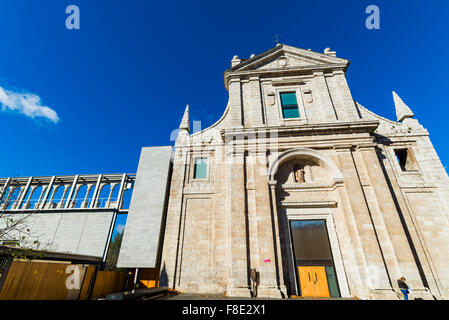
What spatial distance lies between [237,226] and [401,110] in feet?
48.2

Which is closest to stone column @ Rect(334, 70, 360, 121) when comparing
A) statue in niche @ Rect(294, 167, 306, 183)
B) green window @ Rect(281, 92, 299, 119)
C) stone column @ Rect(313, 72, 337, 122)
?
stone column @ Rect(313, 72, 337, 122)

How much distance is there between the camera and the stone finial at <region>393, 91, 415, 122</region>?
14278 millimetres

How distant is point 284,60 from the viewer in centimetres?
1694

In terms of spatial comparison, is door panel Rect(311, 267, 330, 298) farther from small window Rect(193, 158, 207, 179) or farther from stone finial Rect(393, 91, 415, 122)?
stone finial Rect(393, 91, 415, 122)

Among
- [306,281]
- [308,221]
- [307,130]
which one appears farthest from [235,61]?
[306,281]

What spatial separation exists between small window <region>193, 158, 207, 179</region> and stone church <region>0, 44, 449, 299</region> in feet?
0.25

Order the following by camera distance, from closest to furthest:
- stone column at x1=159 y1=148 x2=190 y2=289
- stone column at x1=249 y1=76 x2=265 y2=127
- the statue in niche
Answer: stone column at x1=159 y1=148 x2=190 y2=289 < the statue in niche < stone column at x1=249 y1=76 x2=265 y2=127

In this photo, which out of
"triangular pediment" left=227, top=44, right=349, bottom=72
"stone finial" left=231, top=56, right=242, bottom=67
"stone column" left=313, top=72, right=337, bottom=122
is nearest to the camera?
"stone column" left=313, top=72, right=337, bottom=122

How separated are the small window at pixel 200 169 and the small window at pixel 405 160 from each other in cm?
1318

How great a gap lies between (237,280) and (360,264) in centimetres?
612

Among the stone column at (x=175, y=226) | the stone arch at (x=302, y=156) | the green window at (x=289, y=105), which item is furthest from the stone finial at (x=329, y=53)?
the stone column at (x=175, y=226)

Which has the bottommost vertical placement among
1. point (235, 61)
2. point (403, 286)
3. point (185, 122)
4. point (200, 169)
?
point (403, 286)

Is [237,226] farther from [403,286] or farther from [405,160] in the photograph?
[405,160]
